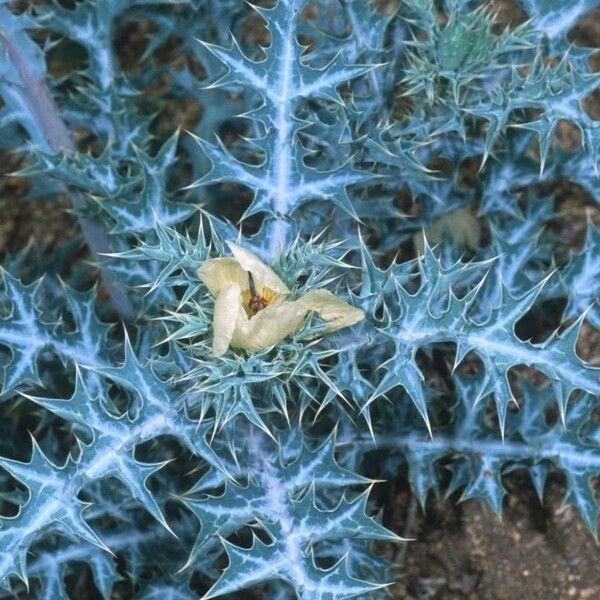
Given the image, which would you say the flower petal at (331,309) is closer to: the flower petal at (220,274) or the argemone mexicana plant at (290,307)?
the argemone mexicana plant at (290,307)

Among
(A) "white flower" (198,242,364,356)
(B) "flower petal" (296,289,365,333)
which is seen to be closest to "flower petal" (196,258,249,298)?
(A) "white flower" (198,242,364,356)

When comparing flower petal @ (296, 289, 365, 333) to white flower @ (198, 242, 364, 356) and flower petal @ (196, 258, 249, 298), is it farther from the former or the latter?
flower petal @ (196, 258, 249, 298)

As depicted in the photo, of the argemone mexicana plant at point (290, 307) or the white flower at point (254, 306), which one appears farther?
the argemone mexicana plant at point (290, 307)

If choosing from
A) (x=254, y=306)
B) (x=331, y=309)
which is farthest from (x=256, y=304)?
(x=331, y=309)

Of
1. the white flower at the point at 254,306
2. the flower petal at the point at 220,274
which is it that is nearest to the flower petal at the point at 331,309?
the white flower at the point at 254,306

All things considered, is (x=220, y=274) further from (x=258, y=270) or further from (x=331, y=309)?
(x=331, y=309)

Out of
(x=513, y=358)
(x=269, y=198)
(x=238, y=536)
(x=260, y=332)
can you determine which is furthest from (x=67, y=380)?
(x=513, y=358)
